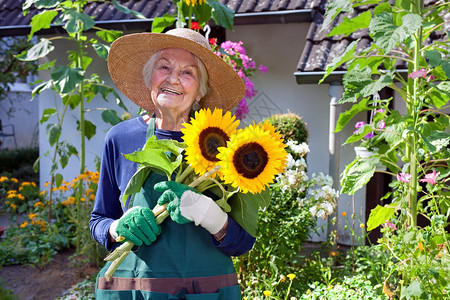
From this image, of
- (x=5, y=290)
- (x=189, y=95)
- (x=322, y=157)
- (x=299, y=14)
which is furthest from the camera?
→ (x=322, y=157)

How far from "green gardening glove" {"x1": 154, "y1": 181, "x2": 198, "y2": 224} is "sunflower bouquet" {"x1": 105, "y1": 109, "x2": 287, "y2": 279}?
4cm

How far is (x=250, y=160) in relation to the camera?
1.62m

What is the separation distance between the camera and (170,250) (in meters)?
1.83

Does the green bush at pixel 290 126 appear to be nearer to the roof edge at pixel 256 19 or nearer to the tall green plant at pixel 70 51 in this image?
the roof edge at pixel 256 19

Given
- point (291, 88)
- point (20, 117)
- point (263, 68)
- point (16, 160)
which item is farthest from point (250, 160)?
point (20, 117)

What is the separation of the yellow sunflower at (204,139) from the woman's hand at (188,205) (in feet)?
0.25

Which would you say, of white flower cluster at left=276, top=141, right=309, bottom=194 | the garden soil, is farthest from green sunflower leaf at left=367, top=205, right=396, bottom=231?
the garden soil

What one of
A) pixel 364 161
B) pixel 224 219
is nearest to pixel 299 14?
pixel 364 161

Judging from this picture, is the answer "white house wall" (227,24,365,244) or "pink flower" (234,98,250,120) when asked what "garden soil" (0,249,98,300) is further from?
"white house wall" (227,24,365,244)

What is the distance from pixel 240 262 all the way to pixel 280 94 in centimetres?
263

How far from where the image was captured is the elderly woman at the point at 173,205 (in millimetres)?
1756

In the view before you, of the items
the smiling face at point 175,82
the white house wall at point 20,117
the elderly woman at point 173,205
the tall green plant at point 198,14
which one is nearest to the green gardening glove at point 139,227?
the elderly woman at point 173,205

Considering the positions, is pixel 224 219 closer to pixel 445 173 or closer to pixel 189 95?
pixel 189 95

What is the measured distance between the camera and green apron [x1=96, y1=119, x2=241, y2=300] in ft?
5.93
